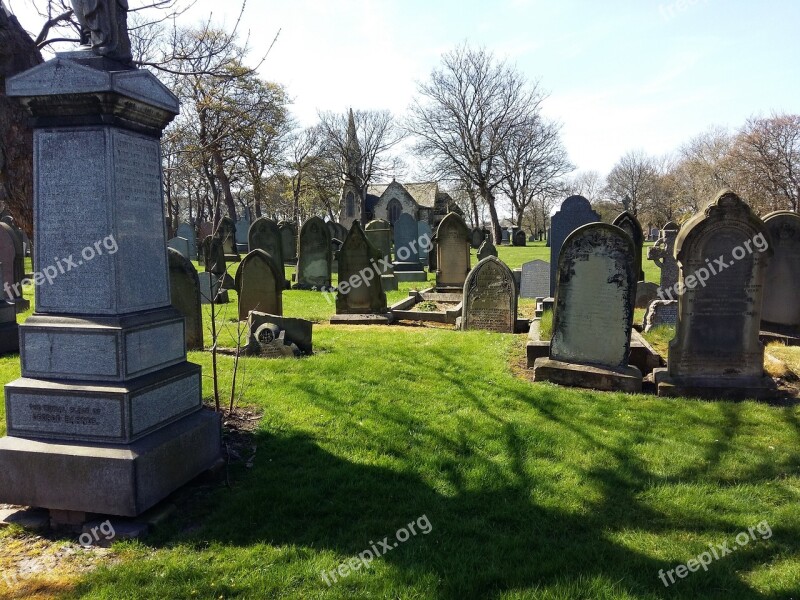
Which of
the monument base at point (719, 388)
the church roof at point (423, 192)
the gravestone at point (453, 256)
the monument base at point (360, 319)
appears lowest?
the monument base at point (719, 388)

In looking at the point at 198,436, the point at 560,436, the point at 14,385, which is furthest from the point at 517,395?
the point at 14,385

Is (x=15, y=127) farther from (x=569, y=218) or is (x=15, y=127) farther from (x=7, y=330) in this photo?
(x=569, y=218)

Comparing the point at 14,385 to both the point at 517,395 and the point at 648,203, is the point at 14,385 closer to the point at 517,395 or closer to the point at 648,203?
the point at 517,395

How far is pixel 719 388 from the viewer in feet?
20.9

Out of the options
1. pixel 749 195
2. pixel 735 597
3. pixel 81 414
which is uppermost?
pixel 749 195

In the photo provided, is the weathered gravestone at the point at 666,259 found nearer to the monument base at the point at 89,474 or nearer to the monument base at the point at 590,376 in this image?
the monument base at the point at 590,376

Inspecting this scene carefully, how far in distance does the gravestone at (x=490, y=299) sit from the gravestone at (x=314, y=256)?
7.57 metres

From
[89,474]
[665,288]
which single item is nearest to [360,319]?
[665,288]

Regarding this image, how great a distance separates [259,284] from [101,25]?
671cm

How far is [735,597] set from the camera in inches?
112

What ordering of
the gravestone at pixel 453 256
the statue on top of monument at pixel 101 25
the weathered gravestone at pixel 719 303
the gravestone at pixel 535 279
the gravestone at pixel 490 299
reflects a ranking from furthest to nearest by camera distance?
the gravestone at pixel 453 256
the gravestone at pixel 535 279
the gravestone at pixel 490 299
the weathered gravestone at pixel 719 303
the statue on top of monument at pixel 101 25

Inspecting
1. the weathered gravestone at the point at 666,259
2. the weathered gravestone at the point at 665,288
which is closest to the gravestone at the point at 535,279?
the weathered gravestone at the point at 665,288

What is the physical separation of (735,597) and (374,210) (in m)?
61.6

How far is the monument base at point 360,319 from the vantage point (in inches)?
453
